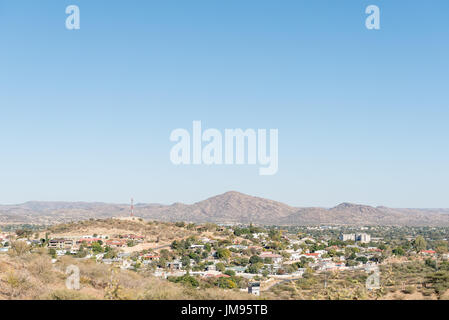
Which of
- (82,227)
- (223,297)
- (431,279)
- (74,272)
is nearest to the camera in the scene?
(223,297)

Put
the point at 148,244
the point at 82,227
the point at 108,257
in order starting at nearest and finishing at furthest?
the point at 108,257, the point at 148,244, the point at 82,227

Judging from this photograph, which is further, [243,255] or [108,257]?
[243,255]
